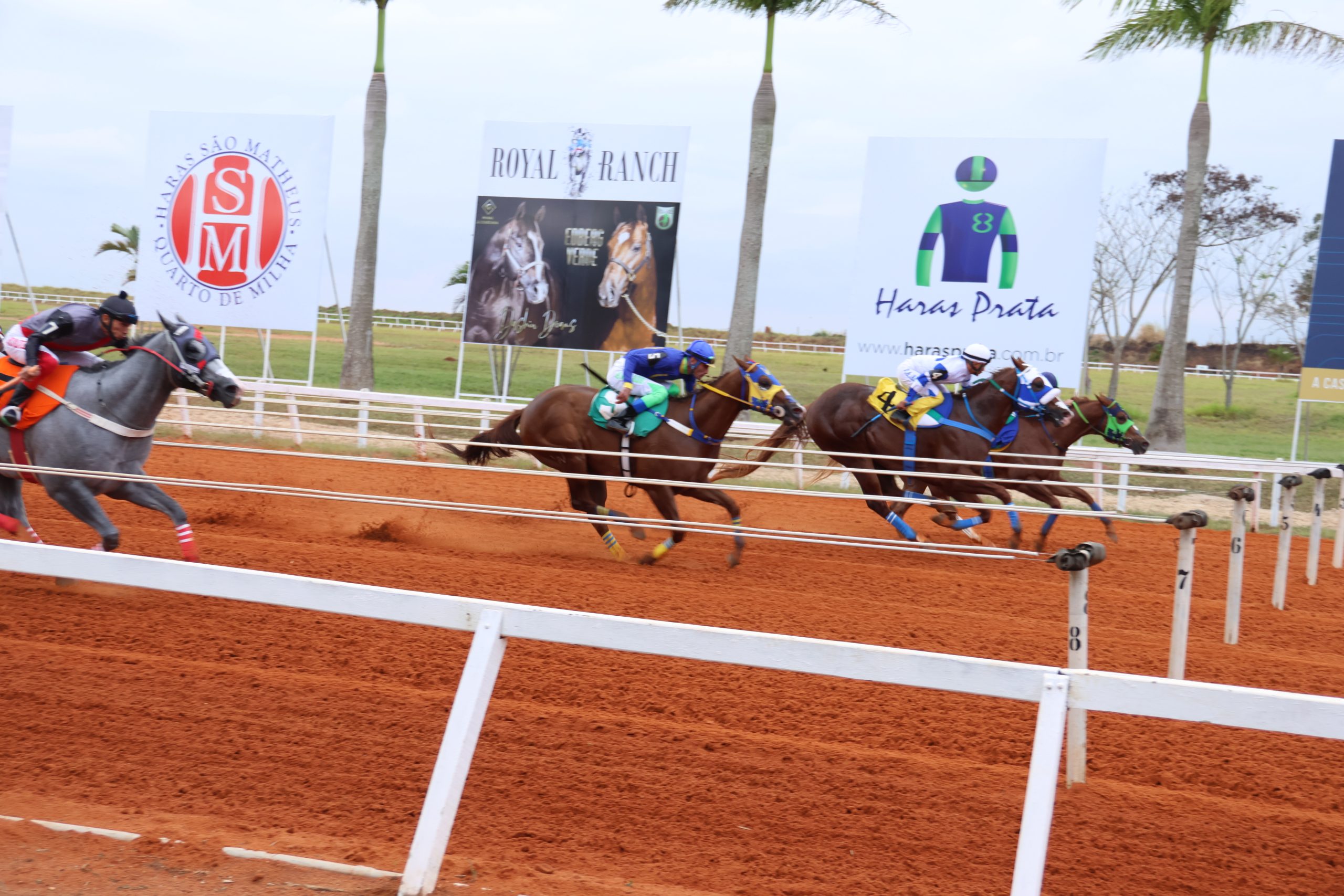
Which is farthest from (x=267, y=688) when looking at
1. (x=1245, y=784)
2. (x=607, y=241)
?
(x=607, y=241)

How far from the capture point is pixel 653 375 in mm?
9680

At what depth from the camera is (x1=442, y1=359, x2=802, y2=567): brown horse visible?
930 cm

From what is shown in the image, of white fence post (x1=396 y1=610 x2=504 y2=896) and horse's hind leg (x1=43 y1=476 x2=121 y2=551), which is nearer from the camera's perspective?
white fence post (x1=396 y1=610 x2=504 y2=896)

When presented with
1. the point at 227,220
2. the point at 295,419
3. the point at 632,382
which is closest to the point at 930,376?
the point at 632,382

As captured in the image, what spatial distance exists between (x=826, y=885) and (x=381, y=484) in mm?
10453

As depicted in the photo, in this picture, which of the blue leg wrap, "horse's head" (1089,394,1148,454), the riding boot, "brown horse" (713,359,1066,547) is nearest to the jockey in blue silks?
"brown horse" (713,359,1066,547)

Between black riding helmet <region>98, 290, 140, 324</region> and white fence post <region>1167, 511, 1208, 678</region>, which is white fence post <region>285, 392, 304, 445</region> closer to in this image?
black riding helmet <region>98, 290, 140, 324</region>

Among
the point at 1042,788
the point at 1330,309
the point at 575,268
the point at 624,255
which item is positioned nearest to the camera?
the point at 1042,788

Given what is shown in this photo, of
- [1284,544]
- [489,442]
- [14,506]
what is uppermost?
[489,442]

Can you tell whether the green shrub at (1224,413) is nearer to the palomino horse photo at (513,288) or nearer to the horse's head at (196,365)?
the palomino horse photo at (513,288)

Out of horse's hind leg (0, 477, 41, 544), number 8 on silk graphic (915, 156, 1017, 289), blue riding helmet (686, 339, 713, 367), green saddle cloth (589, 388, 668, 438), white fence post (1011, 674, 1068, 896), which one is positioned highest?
number 8 on silk graphic (915, 156, 1017, 289)

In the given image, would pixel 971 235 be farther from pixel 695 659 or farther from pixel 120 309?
pixel 695 659

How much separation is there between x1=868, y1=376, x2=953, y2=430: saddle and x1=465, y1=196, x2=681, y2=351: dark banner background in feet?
20.7

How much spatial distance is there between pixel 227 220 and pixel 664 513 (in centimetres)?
1223
